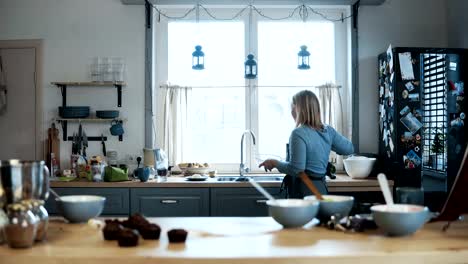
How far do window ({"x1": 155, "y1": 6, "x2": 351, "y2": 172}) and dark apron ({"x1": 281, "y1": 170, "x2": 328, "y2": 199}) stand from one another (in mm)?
1288

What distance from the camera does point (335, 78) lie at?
14.7 ft

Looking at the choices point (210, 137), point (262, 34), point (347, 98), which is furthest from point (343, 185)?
point (262, 34)

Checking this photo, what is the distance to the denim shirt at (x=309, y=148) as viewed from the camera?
280 centimetres

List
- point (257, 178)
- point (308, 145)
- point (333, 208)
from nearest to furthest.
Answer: point (333, 208), point (308, 145), point (257, 178)

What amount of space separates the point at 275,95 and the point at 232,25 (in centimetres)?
78

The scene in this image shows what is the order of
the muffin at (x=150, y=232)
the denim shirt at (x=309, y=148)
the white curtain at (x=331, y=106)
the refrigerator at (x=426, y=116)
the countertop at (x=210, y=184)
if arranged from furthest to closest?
1. the white curtain at (x=331, y=106)
2. the refrigerator at (x=426, y=116)
3. the countertop at (x=210, y=184)
4. the denim shirt at (x=309, y=148)
5. the muffin at (x=150, y=232)

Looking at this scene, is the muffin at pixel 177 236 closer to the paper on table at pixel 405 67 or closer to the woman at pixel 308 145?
the woman at pixel 308 145

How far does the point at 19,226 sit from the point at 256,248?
73cm

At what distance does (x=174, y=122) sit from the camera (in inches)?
171

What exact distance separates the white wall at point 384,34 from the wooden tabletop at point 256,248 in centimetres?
265

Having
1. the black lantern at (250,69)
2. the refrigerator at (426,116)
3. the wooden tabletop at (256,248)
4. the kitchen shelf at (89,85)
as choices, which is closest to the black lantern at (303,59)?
the black lantern at (250,69)

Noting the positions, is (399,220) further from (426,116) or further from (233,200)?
(426,116)

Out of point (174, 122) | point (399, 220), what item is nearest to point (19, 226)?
point (399, 220)

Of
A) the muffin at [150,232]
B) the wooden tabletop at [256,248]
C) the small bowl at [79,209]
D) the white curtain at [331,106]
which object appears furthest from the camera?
the white curtain at [331,106]
